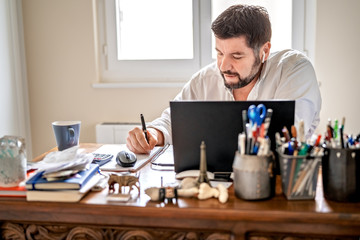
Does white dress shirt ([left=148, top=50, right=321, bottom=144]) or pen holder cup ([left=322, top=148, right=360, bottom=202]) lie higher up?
white dress shirt ([left=148, top=50, right=321, bottom=144])

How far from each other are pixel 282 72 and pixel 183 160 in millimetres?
781

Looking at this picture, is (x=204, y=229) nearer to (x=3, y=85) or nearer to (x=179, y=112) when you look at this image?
(x=179, y=112)

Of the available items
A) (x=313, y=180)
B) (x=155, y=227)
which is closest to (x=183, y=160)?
(x=155, y=227)

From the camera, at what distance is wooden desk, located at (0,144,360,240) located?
0.97 m

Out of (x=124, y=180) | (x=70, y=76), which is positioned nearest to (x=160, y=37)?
(x=70, y=76)

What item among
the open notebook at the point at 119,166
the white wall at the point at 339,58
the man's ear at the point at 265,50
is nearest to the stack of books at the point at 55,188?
the open notebook at the point at 119,166

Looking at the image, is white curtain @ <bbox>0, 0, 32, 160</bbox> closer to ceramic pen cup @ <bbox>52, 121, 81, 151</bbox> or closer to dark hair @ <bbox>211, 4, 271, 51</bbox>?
ceramic pen cup @ <bbox>52, 121, 81, 151</bbox>

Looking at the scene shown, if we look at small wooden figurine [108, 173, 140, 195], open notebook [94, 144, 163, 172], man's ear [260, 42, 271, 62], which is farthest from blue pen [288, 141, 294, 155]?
man's ear [260, 42, 271, 62]

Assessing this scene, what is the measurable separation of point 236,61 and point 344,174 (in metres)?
0.79

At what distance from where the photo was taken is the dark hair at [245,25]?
5.33 ft

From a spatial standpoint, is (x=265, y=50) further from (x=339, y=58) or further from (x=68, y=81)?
(x=68, y=81)

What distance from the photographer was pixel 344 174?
101cm

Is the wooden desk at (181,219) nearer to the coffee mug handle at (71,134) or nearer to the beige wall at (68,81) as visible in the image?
the coffee mug handle at (71,134)

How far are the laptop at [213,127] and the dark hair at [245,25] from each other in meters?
0.53
